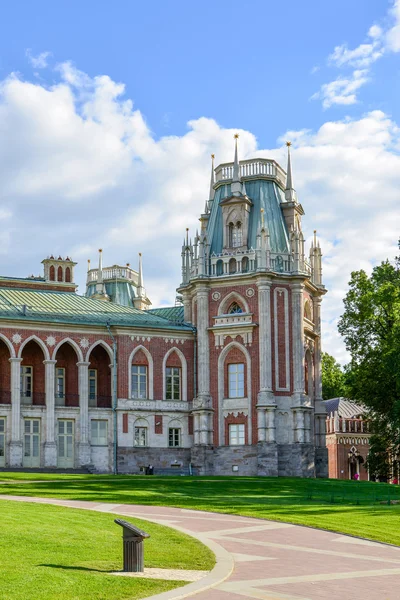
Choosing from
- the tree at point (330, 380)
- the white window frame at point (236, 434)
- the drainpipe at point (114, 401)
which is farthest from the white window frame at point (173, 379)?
the tree at point (330, 380)

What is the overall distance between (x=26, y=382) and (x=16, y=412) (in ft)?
10.5

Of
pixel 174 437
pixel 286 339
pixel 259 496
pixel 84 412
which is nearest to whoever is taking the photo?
pixel 259 496

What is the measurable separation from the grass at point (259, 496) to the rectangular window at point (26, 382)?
1178 centimetres

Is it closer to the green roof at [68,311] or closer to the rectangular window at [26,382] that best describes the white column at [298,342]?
the green roof at [68,311]

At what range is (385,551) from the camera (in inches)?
800

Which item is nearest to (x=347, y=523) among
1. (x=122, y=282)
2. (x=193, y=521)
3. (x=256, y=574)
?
(x=193, y=521)

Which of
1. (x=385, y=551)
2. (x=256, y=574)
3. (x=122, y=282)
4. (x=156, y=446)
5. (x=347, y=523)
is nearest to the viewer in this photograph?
(x=256, y=574)

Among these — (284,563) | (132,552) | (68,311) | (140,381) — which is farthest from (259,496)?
(68,311)

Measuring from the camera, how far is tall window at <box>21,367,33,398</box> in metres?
56.2

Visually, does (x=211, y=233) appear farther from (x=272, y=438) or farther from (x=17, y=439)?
(x=17, y=439)

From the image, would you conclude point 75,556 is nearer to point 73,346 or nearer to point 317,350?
point 73,346

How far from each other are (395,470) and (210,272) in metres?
17.4

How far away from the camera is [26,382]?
56594 mm

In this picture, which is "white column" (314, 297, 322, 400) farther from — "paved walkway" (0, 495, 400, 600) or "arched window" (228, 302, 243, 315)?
"paved walkway" (0, 495, 400, 600)
